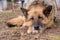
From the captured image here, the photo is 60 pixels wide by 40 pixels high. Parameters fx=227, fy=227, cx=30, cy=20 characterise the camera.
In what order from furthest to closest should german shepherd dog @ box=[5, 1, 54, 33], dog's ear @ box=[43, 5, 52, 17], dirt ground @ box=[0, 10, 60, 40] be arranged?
dog's ear @ box=[43, 5, 52, 17] → german shepherd dog @ box=[5, 1, 54, 33] → dirt ground @ box=[0, 10, 60, 40]

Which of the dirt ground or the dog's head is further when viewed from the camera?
the dog's head

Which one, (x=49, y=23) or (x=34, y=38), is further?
(x=49, y=23)

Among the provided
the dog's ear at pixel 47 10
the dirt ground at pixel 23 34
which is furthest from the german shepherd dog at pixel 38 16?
the dirt ground at pixel 23 34

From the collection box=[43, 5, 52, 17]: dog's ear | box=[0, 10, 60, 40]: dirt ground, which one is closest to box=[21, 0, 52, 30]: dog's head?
box=[43, 5, 52, 17]: dog's ear

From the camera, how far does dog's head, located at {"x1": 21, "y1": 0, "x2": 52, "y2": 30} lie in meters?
5.94

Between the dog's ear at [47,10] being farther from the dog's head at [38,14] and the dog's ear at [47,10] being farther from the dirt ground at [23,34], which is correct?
the dirt ground at [23,34]

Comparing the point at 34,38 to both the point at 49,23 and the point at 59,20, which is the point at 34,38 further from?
the point at 59,20

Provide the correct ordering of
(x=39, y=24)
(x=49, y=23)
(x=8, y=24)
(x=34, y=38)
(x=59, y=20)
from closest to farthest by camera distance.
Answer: (x=34, y=38) → (x=39, y=24) → (x=49, y=23) → (x=8, y=24) → (x=59, y=20)

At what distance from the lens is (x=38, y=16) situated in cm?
599

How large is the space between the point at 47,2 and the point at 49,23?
0.65m

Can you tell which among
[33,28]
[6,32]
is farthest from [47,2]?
[6,32]

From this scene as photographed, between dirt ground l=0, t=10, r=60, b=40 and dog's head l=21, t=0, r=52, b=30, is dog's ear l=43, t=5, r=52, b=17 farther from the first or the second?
dirt ground l=0, t=10, r=60, b=40

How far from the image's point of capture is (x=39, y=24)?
588 centimetres

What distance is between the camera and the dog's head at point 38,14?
594 cm
